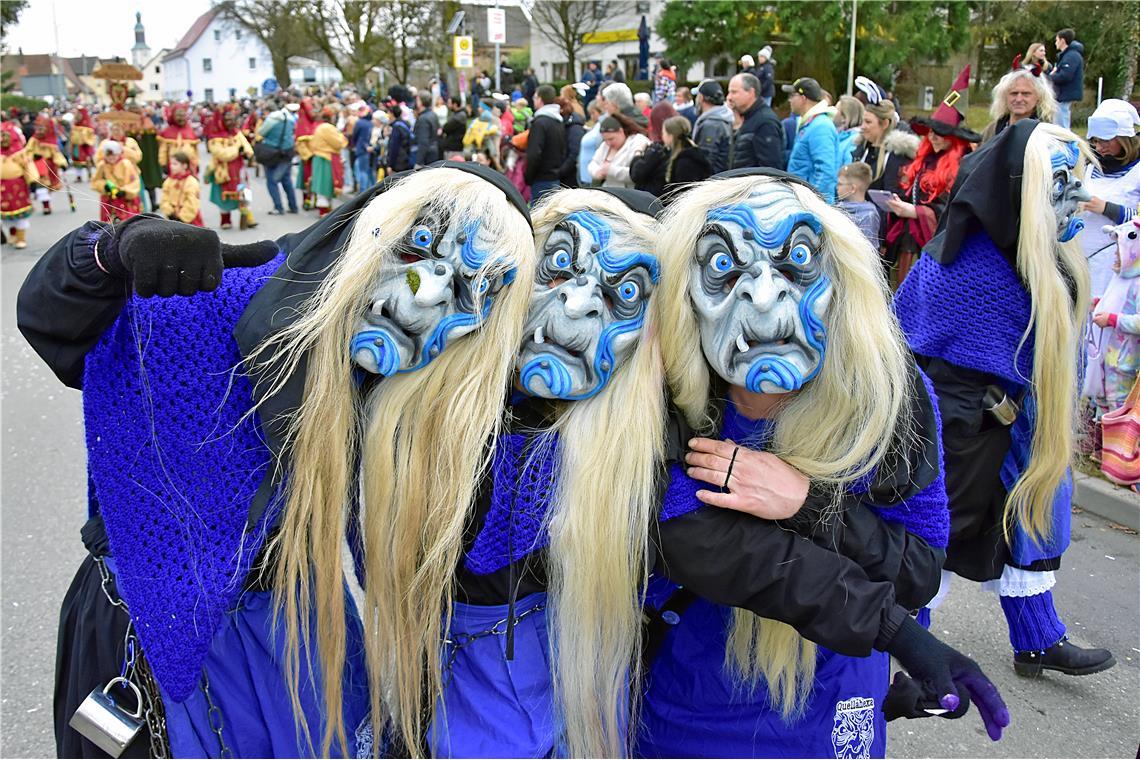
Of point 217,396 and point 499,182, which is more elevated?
point 499,182

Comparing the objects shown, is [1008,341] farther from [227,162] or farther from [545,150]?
[227,162]

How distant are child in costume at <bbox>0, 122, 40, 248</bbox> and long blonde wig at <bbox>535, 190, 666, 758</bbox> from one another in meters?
11.9

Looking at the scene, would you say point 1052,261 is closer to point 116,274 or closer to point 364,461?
point 364,461

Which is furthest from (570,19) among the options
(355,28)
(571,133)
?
(571,133)

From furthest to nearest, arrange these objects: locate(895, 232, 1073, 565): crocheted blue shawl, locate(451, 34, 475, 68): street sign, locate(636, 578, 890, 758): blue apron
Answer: locate(451, 34, 475, 68): street sign, locate(895, 232, 1073, 565): crocheted blue shawl, locate(636, 578, 890, 758): blue apron

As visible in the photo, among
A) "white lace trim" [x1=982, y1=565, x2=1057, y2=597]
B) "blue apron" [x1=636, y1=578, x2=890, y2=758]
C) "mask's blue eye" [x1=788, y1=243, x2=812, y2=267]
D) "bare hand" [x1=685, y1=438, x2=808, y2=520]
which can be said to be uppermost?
"mask's blue eye" [x1=788, y1=243, x2=812, y2=267]

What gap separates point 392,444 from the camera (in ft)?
5.33

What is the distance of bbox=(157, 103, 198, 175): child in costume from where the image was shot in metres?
11.5

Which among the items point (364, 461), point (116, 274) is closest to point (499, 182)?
point (364, 461)

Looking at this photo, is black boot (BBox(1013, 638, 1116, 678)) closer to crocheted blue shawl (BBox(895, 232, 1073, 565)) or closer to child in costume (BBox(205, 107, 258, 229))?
crocheted blue shawl (BBox(895, 232, 1073, 565))

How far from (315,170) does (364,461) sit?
1220 centimetres

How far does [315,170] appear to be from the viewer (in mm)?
13016

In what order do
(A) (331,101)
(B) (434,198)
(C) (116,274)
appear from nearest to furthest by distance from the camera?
(C) (116,274) → (B) (434,198) → (A) (331,101)

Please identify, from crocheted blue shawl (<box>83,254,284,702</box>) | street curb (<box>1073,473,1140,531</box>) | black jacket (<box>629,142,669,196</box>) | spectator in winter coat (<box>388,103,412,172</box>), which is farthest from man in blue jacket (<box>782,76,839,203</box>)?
spectator in winter coat (<box>388,103,412,172</box>)
